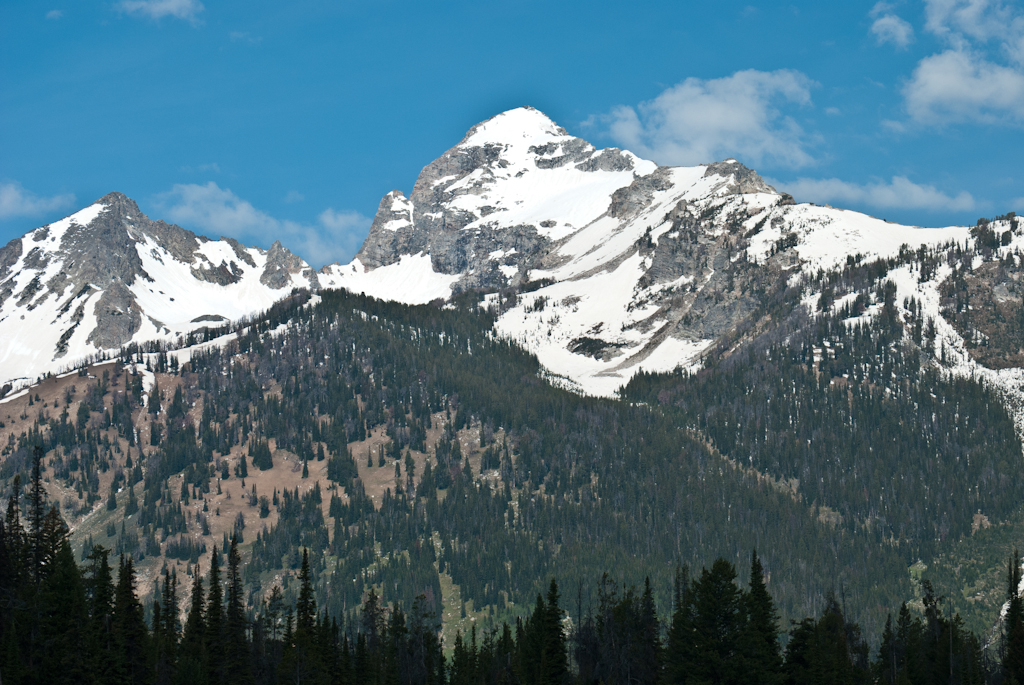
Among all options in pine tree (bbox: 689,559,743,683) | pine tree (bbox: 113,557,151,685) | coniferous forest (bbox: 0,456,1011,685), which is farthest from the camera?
pine tree (bbox: 113,557,151,685)

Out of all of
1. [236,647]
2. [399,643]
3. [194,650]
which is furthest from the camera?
[399,643]

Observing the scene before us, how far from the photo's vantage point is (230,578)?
129 m

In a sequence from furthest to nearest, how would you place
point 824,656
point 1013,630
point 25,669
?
point 1013,630 < point 824,656 < point 25,669

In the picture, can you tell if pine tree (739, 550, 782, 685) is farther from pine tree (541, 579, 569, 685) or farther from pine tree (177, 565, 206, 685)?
pine tree (177, 565, 206, 685)

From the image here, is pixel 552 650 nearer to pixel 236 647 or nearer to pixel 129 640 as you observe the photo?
pixel 236 647

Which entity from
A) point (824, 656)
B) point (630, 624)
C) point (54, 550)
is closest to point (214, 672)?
point (54, 550)

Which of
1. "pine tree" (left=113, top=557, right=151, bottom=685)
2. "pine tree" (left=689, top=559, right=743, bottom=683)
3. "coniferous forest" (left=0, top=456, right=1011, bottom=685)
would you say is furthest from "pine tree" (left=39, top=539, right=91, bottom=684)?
"pine tree" (left=689, top=559, right=743, bottom=683)

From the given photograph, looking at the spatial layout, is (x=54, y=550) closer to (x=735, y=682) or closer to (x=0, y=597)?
(x=0, y=597)

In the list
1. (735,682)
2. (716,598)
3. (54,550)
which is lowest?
(735,682)

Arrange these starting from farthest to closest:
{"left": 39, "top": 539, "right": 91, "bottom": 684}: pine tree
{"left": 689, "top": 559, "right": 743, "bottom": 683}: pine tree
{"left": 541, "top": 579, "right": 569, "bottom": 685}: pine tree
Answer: {"left": 541, "top": 579, "right": 569, "bottom": 685}: pine tree
{"left": 39, "top": 539, "right": 91, "bottom": 684}: pine tree
{"left": 689, "top": 559, "right": 743, "bottom": 683}: pine tree

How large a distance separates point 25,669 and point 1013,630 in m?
92.2

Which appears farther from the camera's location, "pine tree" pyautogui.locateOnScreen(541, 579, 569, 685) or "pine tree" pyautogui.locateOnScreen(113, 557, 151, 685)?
"pine tree" pyautogui.locateOnScreen(541, 579, 569, 685)

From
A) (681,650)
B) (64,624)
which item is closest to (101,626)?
(64,624)

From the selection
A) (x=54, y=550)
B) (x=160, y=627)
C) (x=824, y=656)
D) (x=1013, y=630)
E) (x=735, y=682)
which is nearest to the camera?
(x=735, y=682)
